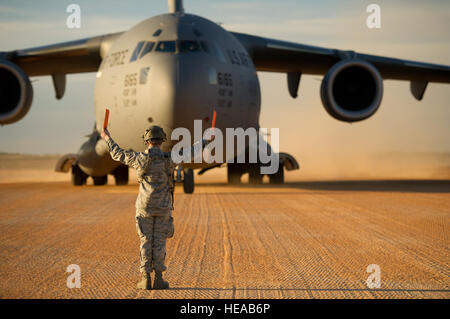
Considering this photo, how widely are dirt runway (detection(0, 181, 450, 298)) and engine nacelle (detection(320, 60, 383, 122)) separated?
187 inches

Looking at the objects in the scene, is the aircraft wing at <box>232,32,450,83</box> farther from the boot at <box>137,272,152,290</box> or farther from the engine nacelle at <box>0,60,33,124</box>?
the boot at <box>137,272,152,290</box>

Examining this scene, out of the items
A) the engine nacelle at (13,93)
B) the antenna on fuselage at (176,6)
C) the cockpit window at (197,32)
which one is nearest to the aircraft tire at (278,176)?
the antenna on fuselage at (176,6)

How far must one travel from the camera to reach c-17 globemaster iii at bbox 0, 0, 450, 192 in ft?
45.0

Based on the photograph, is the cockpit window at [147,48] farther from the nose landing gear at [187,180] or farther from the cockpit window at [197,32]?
the nose landing gear at [187,180]

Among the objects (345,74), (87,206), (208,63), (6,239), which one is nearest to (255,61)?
(345,74)

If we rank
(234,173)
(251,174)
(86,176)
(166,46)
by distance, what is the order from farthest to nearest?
(234,173) → (86,176) → (251,174) → (166,46)

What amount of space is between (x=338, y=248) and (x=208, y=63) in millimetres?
7707

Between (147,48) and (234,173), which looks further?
(234,173)

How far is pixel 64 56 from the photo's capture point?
19453mm

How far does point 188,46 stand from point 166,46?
50 centimetres

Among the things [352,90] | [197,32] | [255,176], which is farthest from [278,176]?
[197,32]

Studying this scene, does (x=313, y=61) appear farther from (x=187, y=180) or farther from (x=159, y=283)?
(x=159, y=283)

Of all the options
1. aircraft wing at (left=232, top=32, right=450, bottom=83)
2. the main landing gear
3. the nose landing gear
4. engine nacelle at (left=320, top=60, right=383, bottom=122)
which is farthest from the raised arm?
the main landing gear
